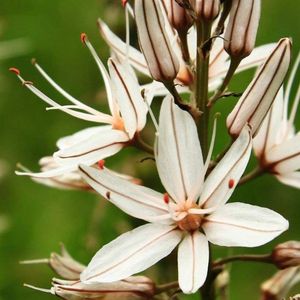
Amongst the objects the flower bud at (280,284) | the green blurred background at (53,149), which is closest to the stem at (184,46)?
the flower bud at (280,284)

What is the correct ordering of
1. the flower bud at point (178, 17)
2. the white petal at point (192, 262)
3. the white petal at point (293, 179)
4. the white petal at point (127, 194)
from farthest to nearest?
the white petal at point (293, 179), the flower bud at point (178, 17), the white petal at point (127, 194), the white petal at point (192, 262)

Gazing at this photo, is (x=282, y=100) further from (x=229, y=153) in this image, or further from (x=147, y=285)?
(x=147, y=285)

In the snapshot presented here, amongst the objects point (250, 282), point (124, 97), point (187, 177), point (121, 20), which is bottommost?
point (250, 282)

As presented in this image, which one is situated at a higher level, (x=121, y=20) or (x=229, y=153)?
(x=121, y=20)

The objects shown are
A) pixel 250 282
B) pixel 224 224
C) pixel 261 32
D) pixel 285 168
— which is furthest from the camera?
pixel 261 32

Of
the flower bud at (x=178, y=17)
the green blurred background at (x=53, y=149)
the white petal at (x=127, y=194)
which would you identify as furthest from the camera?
the green blurred background at (x=53, y=149)

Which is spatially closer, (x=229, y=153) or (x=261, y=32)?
(x=229, y=153)

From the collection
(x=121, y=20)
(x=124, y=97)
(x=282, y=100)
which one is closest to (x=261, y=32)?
(x=121, y=20)

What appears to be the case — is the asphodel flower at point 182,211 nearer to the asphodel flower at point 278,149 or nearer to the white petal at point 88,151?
the white petal at point 88,151
